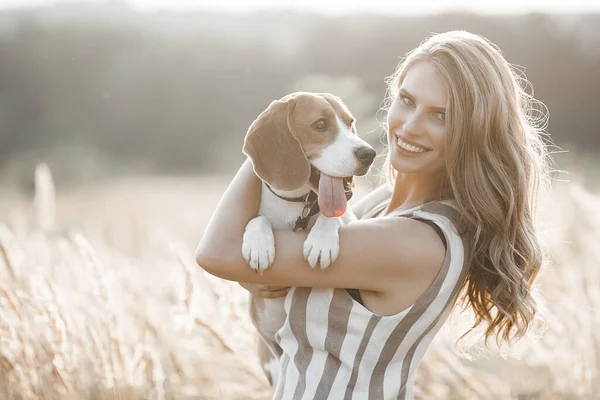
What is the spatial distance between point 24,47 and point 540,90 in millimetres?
14098

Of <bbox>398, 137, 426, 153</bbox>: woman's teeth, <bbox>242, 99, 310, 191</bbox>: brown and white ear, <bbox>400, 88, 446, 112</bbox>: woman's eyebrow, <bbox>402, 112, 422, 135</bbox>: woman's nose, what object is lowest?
<bbox>242, 99, 310, 191</bbox>: brown and white ear

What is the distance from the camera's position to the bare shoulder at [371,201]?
10.5 ft

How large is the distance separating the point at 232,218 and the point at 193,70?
63.5 feet

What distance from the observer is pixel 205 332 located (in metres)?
3.05

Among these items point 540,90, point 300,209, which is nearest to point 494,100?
point 300,209

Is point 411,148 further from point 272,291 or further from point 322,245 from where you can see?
point 272,291

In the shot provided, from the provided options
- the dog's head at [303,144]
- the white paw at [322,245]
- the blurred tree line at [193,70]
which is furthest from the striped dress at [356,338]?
the blurred tree line at [193,70]

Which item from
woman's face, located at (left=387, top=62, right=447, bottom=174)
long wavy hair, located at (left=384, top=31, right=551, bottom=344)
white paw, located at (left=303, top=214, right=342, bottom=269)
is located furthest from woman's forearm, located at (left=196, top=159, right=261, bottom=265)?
long wavy hair, located at (left=384, top=31, right=551, bottom=344)

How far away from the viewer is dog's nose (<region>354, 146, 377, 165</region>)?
266 cm

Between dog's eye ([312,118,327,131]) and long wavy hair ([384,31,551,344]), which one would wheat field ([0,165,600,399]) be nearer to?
long wavy hair ([384,31,551,344])

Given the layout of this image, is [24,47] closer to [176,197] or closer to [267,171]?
[176,197]

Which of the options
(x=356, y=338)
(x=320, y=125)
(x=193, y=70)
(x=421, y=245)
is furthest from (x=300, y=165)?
(x=193, y=70)

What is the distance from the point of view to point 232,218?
2502mm

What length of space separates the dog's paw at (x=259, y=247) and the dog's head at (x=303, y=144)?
246 mm
